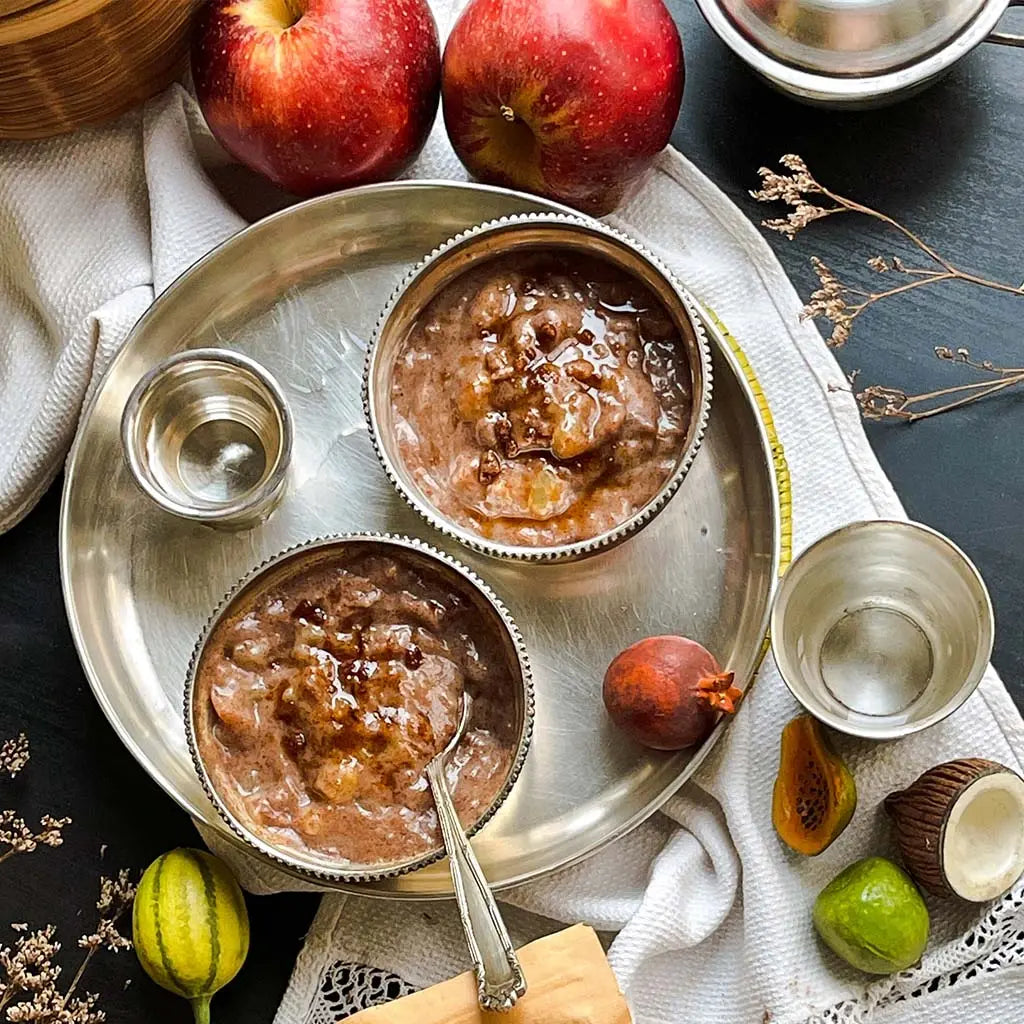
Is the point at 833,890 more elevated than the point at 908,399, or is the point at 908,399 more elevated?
the point at 908,399

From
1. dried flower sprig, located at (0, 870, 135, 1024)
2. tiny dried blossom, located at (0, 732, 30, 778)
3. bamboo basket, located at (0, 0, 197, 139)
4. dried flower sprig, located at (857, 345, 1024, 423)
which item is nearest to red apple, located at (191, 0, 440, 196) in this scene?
bamboo basket, located at (0, 0, 197, 139)

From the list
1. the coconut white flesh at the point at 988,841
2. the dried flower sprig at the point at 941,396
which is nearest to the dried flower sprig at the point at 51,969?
the coconut white flesh at the point at 988,841

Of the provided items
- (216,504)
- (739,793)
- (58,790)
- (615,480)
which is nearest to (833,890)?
(739,793)

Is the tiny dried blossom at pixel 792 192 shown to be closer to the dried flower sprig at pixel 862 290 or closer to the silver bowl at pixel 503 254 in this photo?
the dried flower sprig at pixel 862 290

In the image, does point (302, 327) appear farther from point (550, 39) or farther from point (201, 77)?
point (550, 39)

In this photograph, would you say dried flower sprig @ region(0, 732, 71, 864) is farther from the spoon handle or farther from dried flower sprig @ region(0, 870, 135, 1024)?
the spoon handle

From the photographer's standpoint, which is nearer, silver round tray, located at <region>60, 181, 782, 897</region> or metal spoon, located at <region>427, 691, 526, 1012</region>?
metal spoon, located at <region>427, 691, 526, 1012</region>
